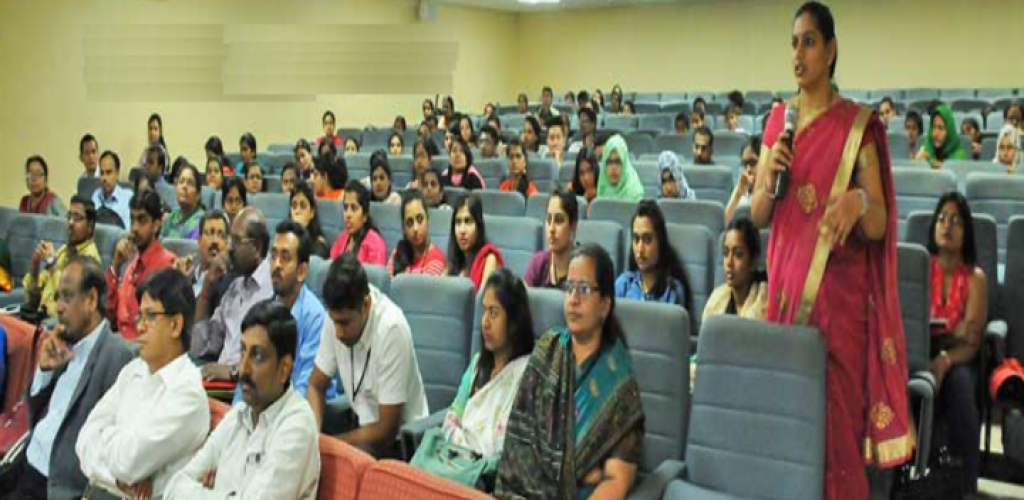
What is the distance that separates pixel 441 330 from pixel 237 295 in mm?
972

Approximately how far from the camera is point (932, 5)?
1390cm

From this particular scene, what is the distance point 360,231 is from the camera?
4695 mm

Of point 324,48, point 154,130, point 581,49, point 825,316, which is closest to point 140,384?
point 825,316

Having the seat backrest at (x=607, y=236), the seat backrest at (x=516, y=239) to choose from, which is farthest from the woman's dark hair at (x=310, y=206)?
the seat backrest at (x=607, y=236)

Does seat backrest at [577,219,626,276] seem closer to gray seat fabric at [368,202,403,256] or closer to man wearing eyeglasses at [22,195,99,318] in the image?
gray seat fabric at [368,202,403,256]

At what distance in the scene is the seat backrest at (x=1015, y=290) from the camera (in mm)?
3617

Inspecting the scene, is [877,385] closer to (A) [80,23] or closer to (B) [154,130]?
(B) [154,130]

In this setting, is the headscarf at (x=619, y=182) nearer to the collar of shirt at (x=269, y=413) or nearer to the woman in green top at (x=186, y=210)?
the woman in green top at (x=186, y=210)

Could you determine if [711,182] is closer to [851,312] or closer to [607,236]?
[607,236]

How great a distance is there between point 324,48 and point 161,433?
10.8m

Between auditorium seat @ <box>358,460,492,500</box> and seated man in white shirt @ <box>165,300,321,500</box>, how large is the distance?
0.16 metres

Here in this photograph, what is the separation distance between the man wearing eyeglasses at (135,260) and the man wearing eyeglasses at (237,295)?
0.56 metres

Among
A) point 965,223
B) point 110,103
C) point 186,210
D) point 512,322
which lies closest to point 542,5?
point 110,103

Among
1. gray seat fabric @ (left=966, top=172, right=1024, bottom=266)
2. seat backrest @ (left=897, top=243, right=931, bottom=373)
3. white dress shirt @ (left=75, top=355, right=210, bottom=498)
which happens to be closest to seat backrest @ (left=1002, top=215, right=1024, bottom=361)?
seat backrest @ (left=897, top=243, right=931, bottom=373)
